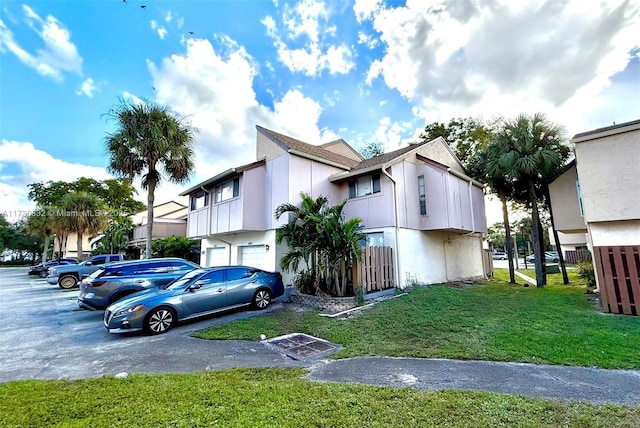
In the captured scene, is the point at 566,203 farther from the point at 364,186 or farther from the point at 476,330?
the point at 476,330

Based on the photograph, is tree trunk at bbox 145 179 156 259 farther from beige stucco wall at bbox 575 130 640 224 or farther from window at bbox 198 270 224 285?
beige stucco wall at bbox 575 130 640 224

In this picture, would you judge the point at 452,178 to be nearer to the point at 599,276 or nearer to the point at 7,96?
the point at 599,276

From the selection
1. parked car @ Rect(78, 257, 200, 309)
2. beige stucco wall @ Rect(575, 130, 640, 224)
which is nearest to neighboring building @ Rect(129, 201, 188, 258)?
parked car @ Rect(78, 257, 200, 309)

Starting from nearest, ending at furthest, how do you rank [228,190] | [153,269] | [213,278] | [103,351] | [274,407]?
[274,407] < [103,351] < [213,278] < [153,269] < [228,190]

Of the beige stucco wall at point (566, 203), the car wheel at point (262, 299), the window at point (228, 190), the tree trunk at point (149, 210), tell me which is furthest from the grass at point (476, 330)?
the tree trunk at point (149, 210)

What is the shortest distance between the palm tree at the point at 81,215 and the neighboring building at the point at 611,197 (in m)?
36.0

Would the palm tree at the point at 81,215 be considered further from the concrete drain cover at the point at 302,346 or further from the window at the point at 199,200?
the concrete drain cover at the point at 302,346

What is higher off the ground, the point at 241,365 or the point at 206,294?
the point at 206,294

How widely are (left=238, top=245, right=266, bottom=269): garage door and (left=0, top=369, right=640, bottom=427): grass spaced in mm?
9738

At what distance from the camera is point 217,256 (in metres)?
16.9

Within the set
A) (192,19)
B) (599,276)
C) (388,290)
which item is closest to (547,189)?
(599,276)

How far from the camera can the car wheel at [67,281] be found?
16.6 metres

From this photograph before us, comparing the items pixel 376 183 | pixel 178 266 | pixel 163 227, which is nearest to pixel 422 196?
pixel 376 183

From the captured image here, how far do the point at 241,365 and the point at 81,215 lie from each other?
31590 millimetres
